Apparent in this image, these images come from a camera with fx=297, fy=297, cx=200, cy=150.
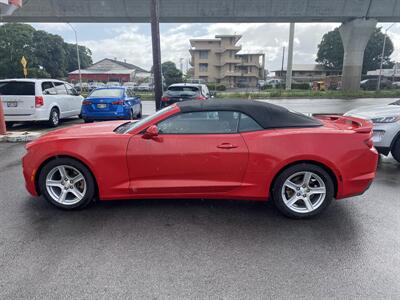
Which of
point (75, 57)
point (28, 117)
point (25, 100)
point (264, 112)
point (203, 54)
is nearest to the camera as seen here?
point (264, 112)

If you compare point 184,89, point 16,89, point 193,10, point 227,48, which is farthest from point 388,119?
point 227,48

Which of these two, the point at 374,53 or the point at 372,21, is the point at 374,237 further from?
the point at 374,53

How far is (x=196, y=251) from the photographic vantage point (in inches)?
116

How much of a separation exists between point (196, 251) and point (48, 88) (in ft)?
29.0

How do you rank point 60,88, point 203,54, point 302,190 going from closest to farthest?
point 302,190 → point 60,88 → point 203,54

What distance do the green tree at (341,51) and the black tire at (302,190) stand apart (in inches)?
2600

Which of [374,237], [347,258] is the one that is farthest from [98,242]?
[374,237]

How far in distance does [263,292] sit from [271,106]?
231 centimetres

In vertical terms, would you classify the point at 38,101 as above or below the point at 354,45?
below

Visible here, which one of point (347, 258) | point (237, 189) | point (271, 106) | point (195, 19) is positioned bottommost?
point (347, 258)

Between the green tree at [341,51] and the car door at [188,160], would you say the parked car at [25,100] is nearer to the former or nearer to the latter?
the car door at [188,160]

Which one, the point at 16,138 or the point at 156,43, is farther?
the point at 156,43

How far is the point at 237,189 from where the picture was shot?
360cm

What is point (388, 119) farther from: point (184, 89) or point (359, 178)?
point (184, 89)
